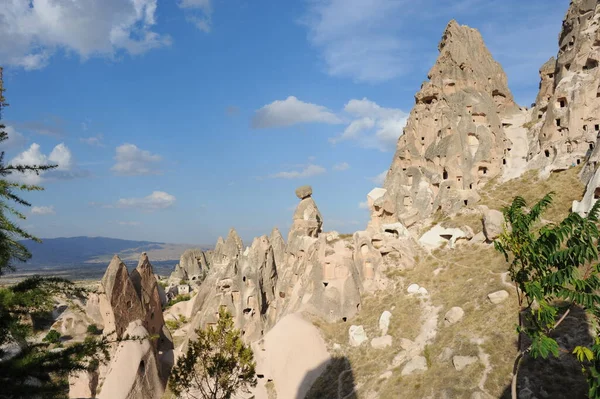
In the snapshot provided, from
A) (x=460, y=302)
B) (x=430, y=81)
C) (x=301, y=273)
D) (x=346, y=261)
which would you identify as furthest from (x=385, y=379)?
(x=430, y=81)

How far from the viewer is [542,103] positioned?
4472 cm

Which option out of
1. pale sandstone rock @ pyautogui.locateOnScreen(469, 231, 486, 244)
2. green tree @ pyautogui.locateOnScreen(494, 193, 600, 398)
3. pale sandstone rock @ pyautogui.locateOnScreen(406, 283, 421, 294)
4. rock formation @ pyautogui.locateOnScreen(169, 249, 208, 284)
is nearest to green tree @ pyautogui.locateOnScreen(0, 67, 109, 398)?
green tree @ pyautogui.locateOnScreen(494, 193, 600, 398)

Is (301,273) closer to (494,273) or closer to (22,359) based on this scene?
(494,273)

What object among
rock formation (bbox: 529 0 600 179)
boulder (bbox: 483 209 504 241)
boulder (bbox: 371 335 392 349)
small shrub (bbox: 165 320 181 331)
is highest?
rock formation (bbox: 529 0 600 179)

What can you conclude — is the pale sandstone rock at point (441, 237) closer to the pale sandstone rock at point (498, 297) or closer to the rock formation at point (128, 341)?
the pale sandstone rock at point (498, 297)

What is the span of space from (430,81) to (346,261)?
31.8 meters

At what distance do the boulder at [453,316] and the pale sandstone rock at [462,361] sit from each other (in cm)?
296

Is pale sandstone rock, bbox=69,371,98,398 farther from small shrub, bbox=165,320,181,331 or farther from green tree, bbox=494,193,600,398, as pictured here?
green tree, bbox=494,193,600,398

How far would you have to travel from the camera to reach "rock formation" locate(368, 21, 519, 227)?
127 feet

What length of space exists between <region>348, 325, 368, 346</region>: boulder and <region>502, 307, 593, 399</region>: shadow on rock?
7.92 metres

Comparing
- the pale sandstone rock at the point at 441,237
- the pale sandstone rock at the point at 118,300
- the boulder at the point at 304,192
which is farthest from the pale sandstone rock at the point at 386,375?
the boulder at the point at 304,192

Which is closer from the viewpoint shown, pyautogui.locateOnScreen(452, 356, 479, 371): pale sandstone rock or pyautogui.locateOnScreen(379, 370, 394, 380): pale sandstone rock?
pyautogui.locateOnScreen(452, 356, 479, 371): pale sandstone rock

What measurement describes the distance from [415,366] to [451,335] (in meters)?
2.12

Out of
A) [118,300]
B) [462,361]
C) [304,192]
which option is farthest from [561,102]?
[118,300]
